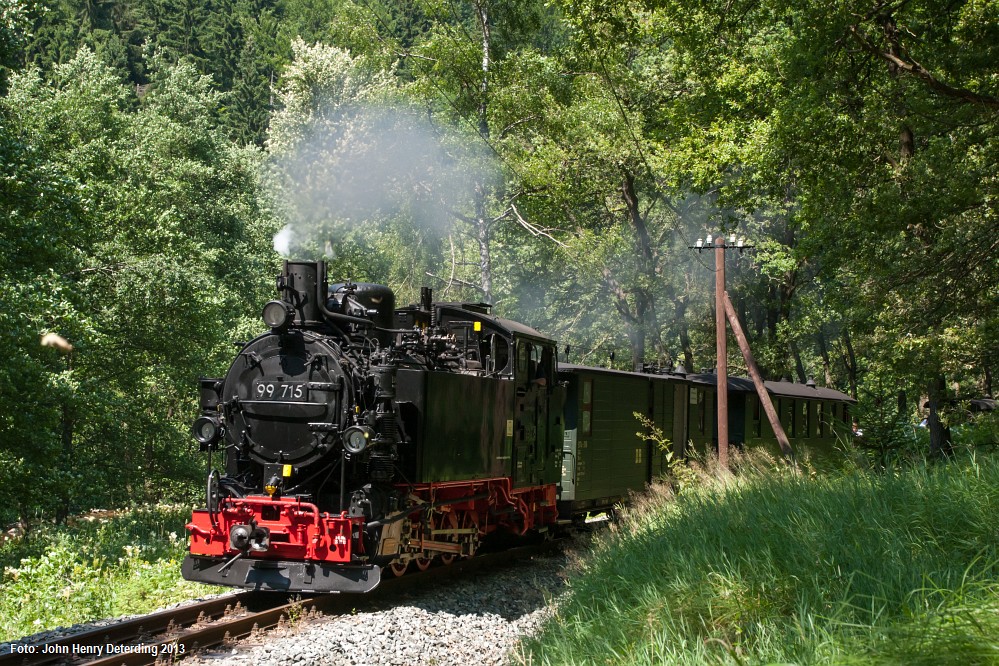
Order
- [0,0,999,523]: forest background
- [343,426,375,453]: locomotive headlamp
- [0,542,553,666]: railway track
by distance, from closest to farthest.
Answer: [0,542,553,666]: railway track, [343,426,375,453]: locomotive headlamp, [0,0,999,523]: forest background

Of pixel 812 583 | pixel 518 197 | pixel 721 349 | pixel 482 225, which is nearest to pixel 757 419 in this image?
pixel 721 349

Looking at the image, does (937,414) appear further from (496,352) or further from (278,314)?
(278,314)

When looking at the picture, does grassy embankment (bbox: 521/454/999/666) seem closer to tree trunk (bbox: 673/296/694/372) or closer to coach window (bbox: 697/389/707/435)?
coach window (bbox: 697/389/707/435)

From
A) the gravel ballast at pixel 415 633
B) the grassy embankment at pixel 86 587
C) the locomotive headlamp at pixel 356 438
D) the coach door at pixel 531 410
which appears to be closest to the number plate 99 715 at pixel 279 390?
the locomotive headlamp at pixel 356 438

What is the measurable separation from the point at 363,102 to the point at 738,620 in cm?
2066

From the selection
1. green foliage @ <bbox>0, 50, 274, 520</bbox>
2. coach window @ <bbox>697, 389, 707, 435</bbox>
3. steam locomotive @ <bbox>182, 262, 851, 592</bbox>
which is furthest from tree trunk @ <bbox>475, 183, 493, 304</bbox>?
steam locomotive @ <bbox>182, 262, 851, 592</bbox>

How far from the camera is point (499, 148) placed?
73.7 ft

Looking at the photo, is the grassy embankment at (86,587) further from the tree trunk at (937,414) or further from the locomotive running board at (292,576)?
the tree trunk at (937,414)

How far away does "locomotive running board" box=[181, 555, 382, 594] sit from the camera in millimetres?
8281

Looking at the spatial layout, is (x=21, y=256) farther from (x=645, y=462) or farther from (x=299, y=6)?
(x=299, y=6)

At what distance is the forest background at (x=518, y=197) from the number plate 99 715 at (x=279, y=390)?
491 cm

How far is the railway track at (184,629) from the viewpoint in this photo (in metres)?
6.67

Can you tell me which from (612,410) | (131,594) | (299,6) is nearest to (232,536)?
(131,594)

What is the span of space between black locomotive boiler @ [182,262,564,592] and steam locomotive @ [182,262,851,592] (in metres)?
0.02
